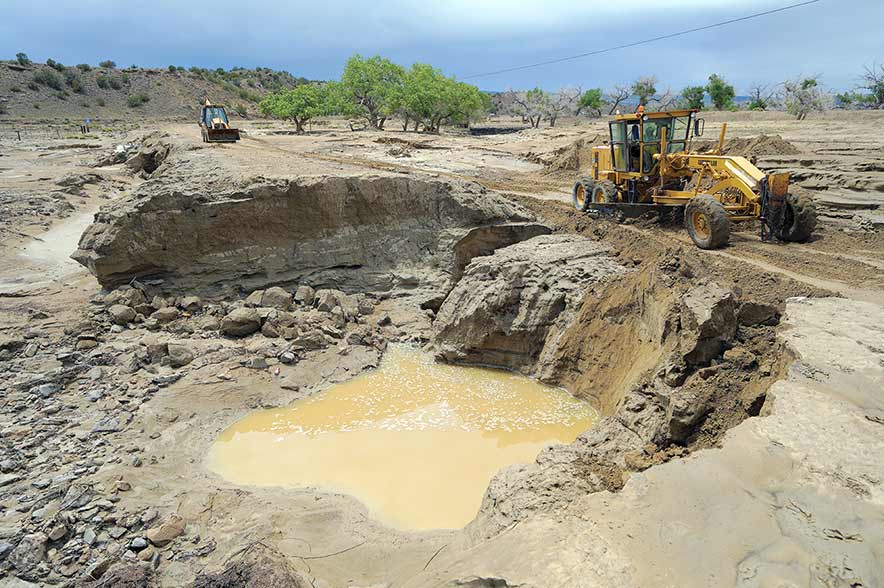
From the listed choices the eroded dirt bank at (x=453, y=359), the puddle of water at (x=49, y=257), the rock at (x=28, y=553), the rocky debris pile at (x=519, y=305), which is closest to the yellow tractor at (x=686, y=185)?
the eroded dirt bank at (x=453, y=359)

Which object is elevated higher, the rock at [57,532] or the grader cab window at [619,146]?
the grader cab window at [619,146]

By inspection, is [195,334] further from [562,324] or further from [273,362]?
[562,324]

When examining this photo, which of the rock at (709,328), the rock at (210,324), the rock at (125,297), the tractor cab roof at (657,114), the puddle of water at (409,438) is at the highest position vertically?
the tractor cab roof at (657,114)

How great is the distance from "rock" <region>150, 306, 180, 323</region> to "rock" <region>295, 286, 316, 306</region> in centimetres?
212

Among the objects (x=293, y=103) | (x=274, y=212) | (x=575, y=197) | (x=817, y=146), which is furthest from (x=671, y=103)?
(x=274, y=212)

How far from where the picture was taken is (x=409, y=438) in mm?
7312

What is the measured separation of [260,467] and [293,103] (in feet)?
119

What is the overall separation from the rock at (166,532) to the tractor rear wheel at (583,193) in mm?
10309

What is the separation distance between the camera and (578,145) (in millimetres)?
21328

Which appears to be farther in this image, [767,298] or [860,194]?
[860,194]

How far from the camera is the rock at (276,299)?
1007 cm

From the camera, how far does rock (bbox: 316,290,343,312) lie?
10.2 m

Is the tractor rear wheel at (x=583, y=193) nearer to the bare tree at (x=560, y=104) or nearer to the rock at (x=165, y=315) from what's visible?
the rock at (x=165, y=315)

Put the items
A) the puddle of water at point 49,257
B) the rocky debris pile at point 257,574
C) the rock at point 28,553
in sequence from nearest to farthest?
the rocky debris pile at point 257,574 < the rock at point 28,553 < the puddle of water at point 49,257
